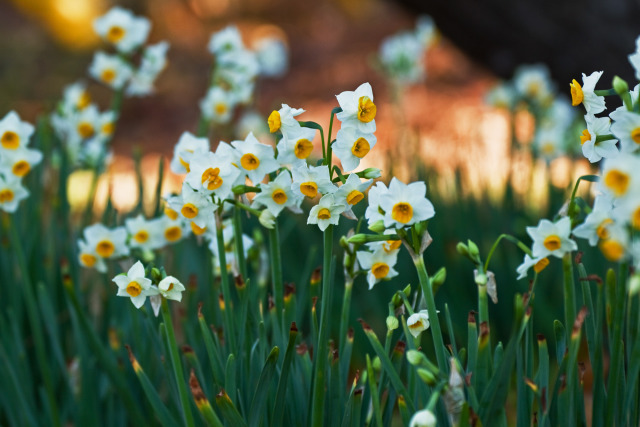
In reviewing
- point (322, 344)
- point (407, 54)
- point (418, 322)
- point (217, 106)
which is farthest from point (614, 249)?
point (407, 54)

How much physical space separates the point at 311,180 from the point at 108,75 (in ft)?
4.17

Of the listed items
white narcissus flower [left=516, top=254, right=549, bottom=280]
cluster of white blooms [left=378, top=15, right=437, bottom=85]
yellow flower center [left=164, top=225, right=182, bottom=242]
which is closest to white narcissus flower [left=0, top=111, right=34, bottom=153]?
yellow flower center [left=164, top=225, right=182, bottom=242]

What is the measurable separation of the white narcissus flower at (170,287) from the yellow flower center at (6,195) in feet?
1.73

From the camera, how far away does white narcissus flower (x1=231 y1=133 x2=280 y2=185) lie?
939mm

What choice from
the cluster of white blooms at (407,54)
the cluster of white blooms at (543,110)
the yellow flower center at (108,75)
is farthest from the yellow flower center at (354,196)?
the cluster of white blooms at (407,54)

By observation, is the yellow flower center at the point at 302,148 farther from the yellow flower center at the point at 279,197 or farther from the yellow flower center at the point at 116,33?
the yellow flower center at the point at 116,33

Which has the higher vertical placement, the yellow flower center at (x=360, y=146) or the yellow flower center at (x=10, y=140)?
the yellow flower center at (x=10, y=140)

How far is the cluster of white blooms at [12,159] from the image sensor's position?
4.09 feet

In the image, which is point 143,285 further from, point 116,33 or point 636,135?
point 116,33

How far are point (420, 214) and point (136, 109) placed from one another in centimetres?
736

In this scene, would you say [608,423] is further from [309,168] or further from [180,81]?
→ [180,81]

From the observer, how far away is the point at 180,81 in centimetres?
834

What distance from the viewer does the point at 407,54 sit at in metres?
3.04

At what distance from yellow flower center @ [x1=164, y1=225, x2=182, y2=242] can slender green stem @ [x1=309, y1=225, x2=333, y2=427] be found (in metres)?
0.48
